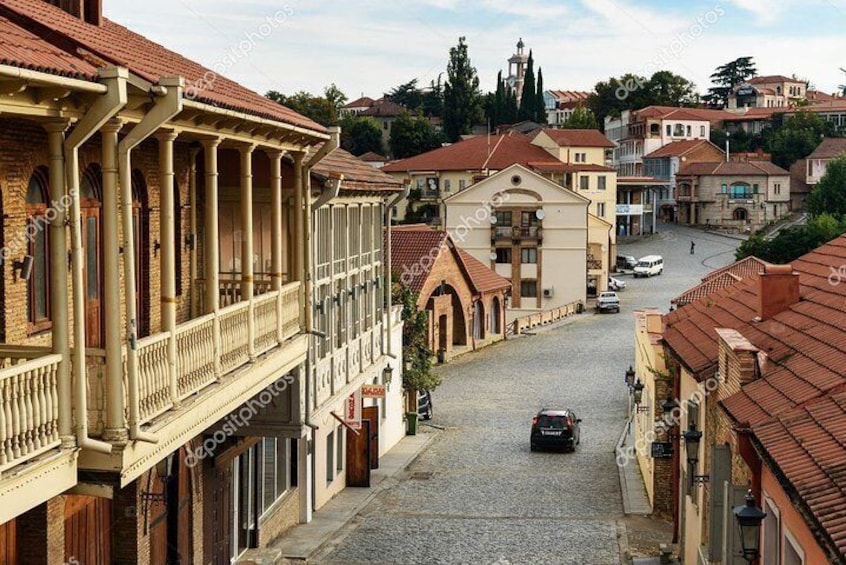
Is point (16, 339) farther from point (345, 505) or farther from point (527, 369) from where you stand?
point (527, 369)

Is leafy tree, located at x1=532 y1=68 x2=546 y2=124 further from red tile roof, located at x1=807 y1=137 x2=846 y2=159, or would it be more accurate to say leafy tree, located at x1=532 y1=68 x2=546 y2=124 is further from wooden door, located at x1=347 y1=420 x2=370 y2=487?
wooden door, located at x1=347 y1=420 x2=370 y2=487

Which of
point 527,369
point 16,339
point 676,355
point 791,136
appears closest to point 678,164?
point 791,136

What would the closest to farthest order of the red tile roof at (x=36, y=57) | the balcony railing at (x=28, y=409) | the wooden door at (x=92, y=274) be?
the red tile roof at (x=36, y=57) → the balcony railing at (x=28, y=409) → the wooden door at (x=92, y=274)

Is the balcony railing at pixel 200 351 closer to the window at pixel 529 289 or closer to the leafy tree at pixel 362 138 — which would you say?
the window at pixel 529 289

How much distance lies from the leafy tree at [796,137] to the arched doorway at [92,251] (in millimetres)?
112671

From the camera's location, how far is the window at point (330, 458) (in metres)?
27.4

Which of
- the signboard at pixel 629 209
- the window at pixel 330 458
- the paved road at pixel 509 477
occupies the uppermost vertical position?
the signboard at pixel 629 209

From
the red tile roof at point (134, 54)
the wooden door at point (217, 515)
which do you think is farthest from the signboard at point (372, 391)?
the red tile roof at point (134, 54)

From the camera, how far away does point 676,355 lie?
64.8ft

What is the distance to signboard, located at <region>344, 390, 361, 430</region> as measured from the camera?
27672 mm

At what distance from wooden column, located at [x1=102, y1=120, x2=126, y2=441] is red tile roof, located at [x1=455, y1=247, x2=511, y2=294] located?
45689 millimetres

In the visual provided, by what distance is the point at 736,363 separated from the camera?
1429 cm

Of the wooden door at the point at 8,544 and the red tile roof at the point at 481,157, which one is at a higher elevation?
the red tile roof at the point at 481,157

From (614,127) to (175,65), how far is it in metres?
123
